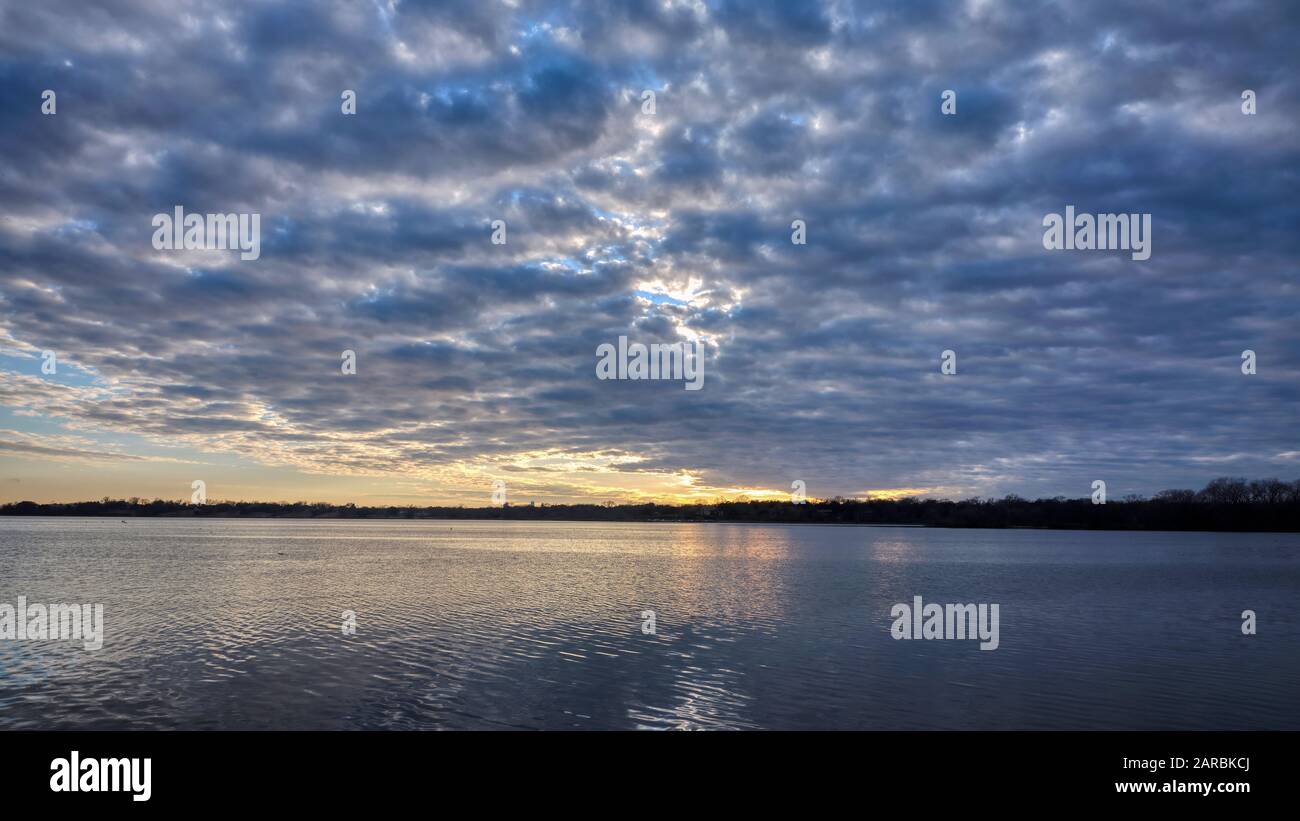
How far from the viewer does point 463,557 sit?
91.8 m

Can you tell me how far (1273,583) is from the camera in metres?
63.2

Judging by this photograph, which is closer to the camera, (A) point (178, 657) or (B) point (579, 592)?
(A) point (178, 657)

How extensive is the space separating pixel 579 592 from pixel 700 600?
29.0ft

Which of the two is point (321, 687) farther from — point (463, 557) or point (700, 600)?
point (463, 557)

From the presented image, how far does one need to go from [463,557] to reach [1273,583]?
8090cm
